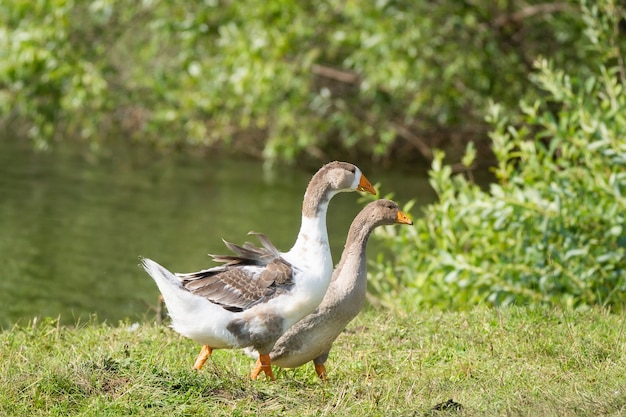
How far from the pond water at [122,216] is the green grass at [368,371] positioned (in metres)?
2.45

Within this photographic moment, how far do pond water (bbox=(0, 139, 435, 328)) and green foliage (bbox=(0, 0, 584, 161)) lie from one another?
1.39 meters

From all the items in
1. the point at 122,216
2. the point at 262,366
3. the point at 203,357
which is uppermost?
the point at 203,357

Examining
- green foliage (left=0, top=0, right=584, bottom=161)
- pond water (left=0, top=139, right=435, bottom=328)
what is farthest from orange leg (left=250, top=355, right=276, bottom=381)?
green foliage (left=0, top=0, right=584, bottom=161)

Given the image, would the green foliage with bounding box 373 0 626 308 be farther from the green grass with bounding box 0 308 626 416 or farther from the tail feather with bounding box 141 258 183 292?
the tail feather with bounding box 141 258 183 292

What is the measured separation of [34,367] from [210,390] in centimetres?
112

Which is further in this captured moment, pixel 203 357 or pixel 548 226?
pixel 548 226

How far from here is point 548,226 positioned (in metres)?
9.42

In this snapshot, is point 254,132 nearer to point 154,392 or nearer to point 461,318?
point 461,318

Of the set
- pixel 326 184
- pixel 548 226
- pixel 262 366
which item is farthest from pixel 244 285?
pixel 548 226

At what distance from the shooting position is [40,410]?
507 centimetres

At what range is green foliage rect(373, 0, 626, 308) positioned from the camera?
9312 millimetres

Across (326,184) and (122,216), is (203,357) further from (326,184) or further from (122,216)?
(122,216)

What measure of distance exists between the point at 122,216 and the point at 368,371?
11.5 metres

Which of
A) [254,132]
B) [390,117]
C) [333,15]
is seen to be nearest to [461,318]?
[333,15]
